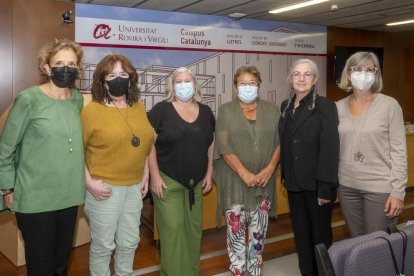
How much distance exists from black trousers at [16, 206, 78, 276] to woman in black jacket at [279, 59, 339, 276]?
130 cm

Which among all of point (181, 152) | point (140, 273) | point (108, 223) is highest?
point (181, 152)

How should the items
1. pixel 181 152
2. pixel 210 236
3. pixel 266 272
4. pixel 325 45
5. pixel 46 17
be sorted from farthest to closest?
pixel 325 45, pixel 46 17, pixel 210 236, pixel 266 272, pixel 181 152

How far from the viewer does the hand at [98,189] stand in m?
2.11

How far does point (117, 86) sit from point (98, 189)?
0.57 meters

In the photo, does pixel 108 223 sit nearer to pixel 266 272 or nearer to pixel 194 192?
pixel 194 192

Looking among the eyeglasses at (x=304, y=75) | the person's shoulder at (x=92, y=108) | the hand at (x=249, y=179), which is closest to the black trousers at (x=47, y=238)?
the person's shoulder at (x=92, y=108)

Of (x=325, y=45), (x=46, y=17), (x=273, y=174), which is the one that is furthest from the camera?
(x=325, y=45)

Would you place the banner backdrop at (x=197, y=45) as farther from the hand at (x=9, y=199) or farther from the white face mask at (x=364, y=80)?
the white face mask at (x=364, y=80)

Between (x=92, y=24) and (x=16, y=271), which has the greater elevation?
(x=92, y=24)

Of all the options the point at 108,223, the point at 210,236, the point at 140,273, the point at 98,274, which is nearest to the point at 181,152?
the point at 108,223

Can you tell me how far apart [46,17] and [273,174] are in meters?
3.06

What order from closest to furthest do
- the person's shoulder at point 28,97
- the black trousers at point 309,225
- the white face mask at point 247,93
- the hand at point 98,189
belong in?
1. the person's shoulder at point 28,97
2. the hand at point 98,189
3. the black trousers at point 309,225
4. the white face mask at point 247,93

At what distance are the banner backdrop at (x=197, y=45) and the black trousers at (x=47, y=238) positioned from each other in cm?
298

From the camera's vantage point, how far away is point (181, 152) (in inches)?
94.7
